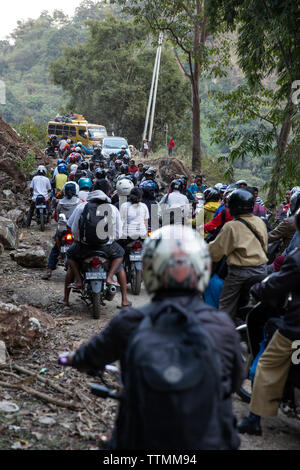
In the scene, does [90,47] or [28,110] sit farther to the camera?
[28,110]

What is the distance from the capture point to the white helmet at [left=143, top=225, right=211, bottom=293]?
2.16 meters

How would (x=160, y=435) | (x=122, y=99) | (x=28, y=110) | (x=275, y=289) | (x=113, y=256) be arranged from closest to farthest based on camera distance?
(x=160, y=435)
(x=275, y=289)
(x=113, y=256)
(x=122, y=99)
(x=28, y=110)

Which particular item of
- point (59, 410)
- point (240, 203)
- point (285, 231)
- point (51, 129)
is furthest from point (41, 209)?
point (51, 129)

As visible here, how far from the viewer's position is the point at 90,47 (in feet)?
142

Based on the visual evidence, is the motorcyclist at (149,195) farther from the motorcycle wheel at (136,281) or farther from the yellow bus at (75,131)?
the yellow bus at (75,131)

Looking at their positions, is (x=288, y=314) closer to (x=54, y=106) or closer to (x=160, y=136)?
(x=160, y=136)

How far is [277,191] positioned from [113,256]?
265 inches

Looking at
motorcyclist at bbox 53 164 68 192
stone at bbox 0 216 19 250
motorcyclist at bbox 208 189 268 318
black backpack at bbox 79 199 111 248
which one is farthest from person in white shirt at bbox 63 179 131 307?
motorcyclist at bbox 53 164 68 192

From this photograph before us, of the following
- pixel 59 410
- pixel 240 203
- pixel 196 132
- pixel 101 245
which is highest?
pixel 196 132

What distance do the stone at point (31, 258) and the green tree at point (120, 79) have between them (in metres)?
32.1

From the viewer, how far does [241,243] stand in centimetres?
513

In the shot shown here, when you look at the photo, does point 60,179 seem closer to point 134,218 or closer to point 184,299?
point 134,218

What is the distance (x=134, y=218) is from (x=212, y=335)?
6.32m

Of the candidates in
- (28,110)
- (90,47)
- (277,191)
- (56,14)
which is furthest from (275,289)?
(56,14)
